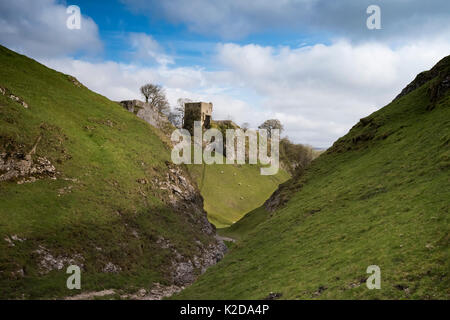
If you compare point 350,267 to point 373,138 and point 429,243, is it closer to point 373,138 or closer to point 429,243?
point 429,243

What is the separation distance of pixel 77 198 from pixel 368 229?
35566 millimetres

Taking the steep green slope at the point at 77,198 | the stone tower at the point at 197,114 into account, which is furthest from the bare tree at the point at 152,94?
the steep green slope at the point at 77,198

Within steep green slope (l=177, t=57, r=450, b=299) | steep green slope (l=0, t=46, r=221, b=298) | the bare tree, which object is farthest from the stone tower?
steep green slope (l=177, t=57, r=450, b=299)

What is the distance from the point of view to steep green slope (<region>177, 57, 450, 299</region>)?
1870cm

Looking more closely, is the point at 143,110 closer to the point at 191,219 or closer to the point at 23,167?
the point at 191,219

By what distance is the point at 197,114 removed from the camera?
547ft

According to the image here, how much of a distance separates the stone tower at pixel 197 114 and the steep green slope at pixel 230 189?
3136cm

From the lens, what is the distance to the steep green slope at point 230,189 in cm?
11962

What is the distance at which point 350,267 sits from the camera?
68.7 ft

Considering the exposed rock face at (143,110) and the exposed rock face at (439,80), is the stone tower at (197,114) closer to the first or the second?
the exposed rock face at (143,110)

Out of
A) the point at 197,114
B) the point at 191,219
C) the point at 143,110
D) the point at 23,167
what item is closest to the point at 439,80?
the point at 191,219

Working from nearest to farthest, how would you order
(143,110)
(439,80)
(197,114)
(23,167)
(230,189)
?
(23,167)
(439,80)
(143,110)
(230,189)
(197,114)

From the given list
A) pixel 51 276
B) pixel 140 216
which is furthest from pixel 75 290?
pixel 140 216
